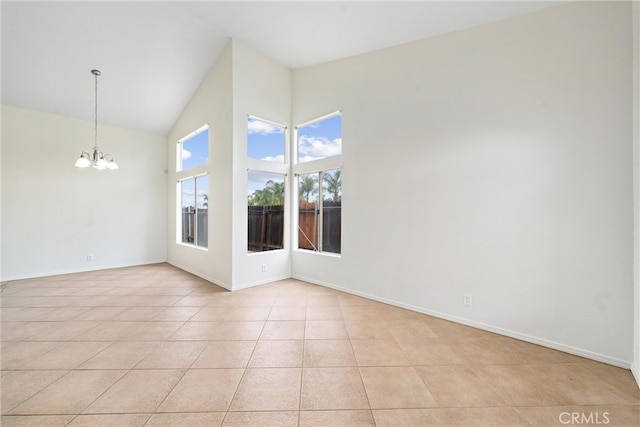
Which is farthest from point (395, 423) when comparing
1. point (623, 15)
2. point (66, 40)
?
point (66, 40)

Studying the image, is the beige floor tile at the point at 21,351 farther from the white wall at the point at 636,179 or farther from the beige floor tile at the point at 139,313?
the white wall at the point at 636,179

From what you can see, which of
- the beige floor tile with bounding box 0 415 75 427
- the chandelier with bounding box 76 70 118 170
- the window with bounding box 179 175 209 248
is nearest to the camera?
the beige floor tile with bounding box 0 415 75 427

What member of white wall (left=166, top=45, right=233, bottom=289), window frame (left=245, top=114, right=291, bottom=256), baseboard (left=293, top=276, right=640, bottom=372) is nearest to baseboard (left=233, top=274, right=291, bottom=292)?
white wall (left=166, top=45, right=233, bottom=289)

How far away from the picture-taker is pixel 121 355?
7.45 feet

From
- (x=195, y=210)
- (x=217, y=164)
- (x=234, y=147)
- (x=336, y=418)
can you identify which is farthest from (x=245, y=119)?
(x=336, y=418)

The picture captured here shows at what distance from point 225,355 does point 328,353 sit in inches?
38.0

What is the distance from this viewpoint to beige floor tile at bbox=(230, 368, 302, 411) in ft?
5.54

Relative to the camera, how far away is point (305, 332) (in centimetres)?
271

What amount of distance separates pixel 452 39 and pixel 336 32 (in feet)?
5.02

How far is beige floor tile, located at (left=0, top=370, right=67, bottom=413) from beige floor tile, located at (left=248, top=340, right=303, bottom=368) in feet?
5.05

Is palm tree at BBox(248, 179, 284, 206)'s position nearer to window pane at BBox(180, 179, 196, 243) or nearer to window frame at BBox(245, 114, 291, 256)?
window frame at BBox(245, 114, 291, 256)

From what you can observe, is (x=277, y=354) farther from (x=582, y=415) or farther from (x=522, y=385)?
(x=582, y=415)

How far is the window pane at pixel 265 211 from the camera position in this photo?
4410 mm

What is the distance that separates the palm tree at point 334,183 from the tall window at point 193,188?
7.85 ft
